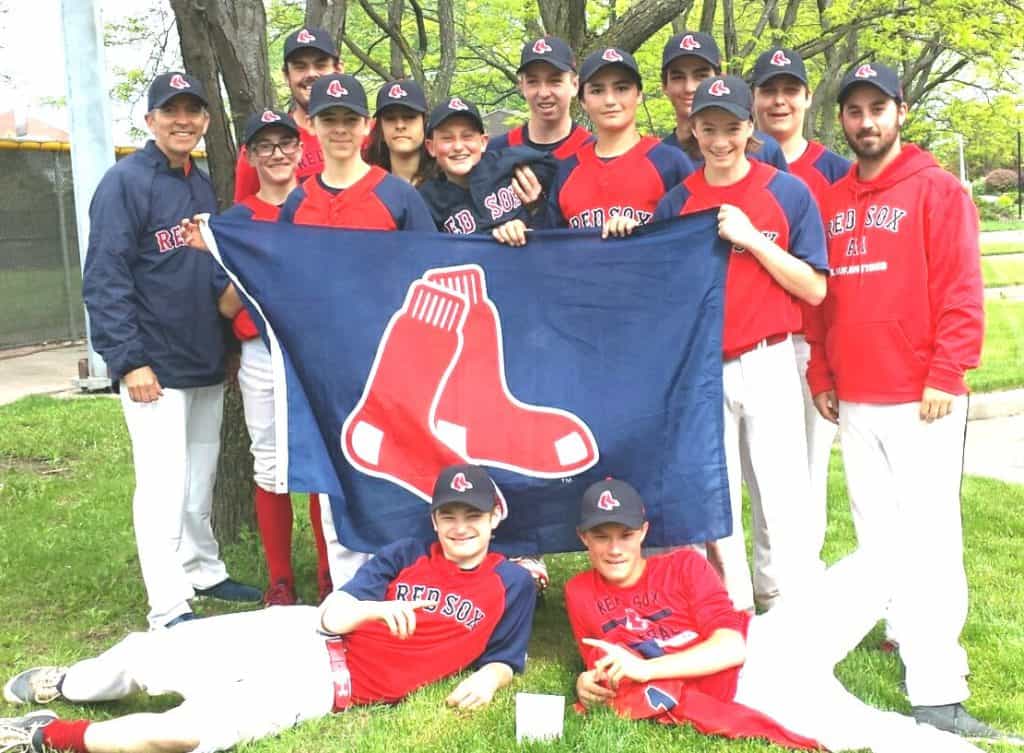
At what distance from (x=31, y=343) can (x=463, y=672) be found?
41.6ft

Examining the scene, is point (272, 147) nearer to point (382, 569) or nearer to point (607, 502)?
point (382, 569)

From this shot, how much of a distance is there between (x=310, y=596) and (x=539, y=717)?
2143mm

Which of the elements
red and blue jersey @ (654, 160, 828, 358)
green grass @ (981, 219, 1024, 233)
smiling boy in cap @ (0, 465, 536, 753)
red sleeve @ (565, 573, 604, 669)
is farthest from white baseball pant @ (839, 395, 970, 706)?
green grass @ (981, 219, 1024, 233)

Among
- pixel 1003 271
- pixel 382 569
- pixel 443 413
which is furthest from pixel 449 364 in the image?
pixel 1003 271

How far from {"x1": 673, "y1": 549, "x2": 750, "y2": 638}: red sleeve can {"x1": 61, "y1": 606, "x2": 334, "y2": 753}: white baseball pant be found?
52.6 inches

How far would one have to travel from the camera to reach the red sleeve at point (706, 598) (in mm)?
3998

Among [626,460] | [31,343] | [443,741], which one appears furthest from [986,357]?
[31,343]

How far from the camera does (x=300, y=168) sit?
543 cm

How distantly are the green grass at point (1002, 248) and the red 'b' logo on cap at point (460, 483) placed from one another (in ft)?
85.1

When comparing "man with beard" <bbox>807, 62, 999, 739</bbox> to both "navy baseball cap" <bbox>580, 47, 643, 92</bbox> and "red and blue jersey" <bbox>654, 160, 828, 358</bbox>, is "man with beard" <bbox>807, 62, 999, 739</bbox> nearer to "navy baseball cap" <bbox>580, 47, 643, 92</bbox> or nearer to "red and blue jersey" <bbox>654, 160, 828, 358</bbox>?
"red and blue jersey" <bbox>654, 160, 828, 358</bbox>

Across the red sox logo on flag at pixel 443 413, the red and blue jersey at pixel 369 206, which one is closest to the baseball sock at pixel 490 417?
the red sox logo on flag at pixel 443 413

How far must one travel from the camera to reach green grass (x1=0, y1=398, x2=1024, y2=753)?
12.8ft

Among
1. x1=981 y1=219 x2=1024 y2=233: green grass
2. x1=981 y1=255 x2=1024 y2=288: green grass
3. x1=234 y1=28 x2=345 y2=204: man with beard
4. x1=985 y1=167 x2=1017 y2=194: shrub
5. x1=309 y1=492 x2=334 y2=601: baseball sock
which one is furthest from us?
x1=985 y1=167 x2=1017 y2=194: shrub

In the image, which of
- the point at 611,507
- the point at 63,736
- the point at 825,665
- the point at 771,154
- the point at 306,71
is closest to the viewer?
the point at 63,736
